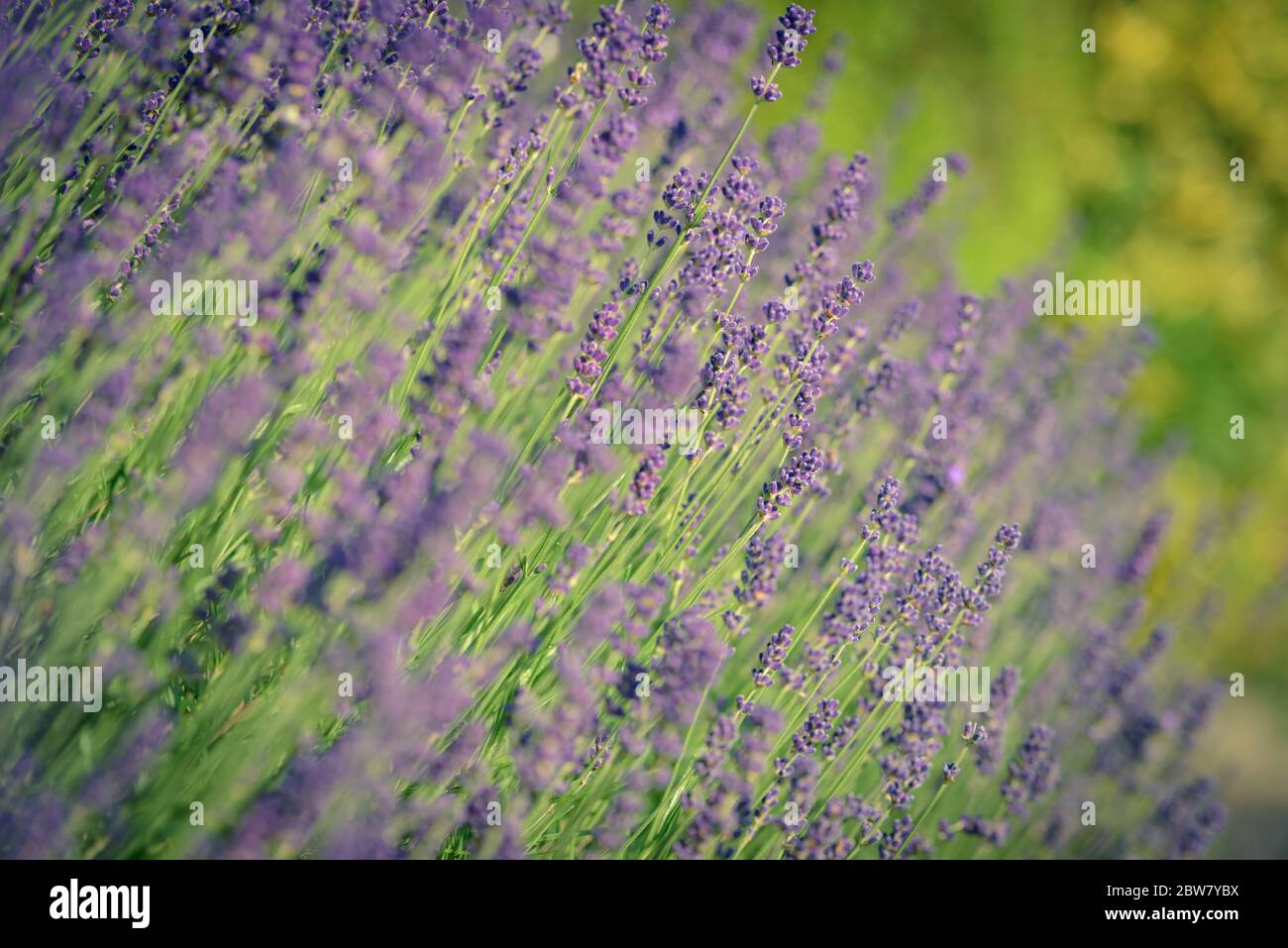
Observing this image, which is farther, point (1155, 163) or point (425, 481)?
point (1155, 163)

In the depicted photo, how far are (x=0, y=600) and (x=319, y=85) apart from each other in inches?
50.5

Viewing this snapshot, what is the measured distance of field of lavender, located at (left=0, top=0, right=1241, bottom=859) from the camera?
1.57 meters

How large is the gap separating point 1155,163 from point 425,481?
719 cm

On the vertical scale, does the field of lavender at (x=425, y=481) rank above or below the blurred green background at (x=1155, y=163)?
below

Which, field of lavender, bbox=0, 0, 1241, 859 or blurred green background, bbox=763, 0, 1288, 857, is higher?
blurred green background, bbox=763, 0, 1288, 857

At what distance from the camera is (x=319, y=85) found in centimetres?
235

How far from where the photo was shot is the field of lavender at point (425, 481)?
1567 millimetres

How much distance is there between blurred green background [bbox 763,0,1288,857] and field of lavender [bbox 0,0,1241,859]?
14.7 ft

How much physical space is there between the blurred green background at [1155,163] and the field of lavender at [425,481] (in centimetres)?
449

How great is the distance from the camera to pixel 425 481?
1.65 metres

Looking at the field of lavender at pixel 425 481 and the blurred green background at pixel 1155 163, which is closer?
the field of lavender at pixel 425 481

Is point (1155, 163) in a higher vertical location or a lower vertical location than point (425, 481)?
higher
